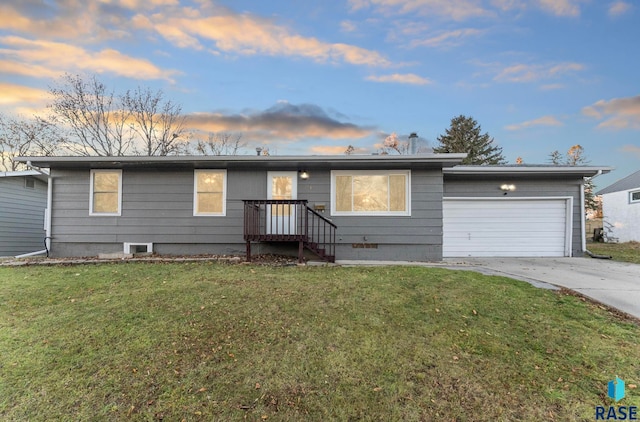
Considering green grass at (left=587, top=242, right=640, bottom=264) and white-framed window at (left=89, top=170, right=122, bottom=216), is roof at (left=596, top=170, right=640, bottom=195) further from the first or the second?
white-framed window at (left=89, top=170, right=122, bottom=216)

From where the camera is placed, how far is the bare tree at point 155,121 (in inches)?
666

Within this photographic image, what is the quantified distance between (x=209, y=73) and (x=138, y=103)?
8.76 metres

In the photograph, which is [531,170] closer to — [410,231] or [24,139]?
[410,231]

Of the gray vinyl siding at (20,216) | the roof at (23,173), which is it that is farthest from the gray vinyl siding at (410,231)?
the gray vinyl siding at (20,216)

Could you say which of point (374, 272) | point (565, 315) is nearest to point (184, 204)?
point (374, 272)

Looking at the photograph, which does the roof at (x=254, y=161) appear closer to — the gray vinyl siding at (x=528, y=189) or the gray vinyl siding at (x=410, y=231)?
the gray vinyl siding at (x=410, y=231)

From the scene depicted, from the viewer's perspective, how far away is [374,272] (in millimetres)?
5852

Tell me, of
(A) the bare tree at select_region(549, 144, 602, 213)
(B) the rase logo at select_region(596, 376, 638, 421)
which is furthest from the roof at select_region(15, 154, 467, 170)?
(A) the bare tree at select_region(549, 144, 602, 213)

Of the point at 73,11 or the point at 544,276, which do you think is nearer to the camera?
the point at 544,276

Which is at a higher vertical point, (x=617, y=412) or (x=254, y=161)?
(x=254, y=161)

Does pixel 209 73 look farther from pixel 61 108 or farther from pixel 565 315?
pixel 565 315

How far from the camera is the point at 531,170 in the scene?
8.65m

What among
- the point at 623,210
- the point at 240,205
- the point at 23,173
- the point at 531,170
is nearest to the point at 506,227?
the point at 531,170

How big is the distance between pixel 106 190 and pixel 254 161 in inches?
169
